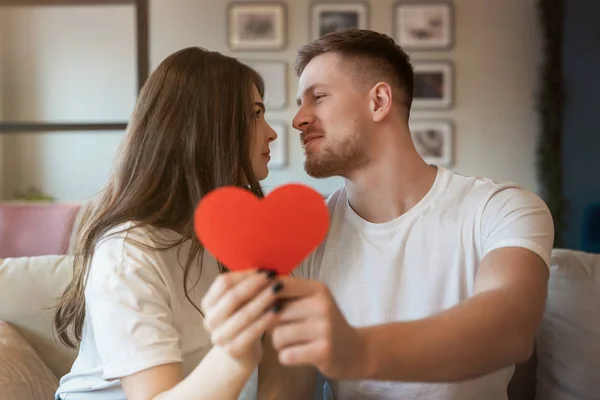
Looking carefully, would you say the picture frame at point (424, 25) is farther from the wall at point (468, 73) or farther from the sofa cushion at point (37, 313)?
the sofa cushion at point (37, 313)

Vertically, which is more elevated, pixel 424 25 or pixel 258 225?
pixel 424 25

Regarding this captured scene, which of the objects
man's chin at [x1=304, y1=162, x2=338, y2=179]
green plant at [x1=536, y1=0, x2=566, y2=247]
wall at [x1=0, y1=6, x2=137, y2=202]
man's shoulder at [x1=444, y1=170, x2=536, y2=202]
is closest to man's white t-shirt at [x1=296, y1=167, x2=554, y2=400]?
man's shoulder at [x1=444, y1=170, x2=536, y2=202]

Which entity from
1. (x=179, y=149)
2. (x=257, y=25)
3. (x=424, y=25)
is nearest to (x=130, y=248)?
(x=179, y=149)

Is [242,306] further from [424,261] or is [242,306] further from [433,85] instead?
[433,85]

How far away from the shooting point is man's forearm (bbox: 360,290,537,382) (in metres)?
0.69

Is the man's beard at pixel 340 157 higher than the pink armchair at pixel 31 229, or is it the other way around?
the man's beard at pixel 340 157

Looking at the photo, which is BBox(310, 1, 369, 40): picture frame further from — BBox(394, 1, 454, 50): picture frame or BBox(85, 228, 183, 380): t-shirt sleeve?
BBox(85, 228, 183, 380): t-shirt sleeve

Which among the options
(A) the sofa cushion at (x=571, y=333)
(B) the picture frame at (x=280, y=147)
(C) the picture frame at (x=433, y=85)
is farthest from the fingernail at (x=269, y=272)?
(C) the picture frame at (x=433, y=85)

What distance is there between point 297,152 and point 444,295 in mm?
2831

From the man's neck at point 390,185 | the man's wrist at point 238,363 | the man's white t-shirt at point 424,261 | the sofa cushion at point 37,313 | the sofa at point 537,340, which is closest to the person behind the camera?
the man's wrist at point 238,363

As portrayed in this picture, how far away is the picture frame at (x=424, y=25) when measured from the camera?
3900 millimetres

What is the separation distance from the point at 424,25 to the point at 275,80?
1019mm

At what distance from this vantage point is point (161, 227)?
1044mm

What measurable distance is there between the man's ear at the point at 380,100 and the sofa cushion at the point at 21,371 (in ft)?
3.36
